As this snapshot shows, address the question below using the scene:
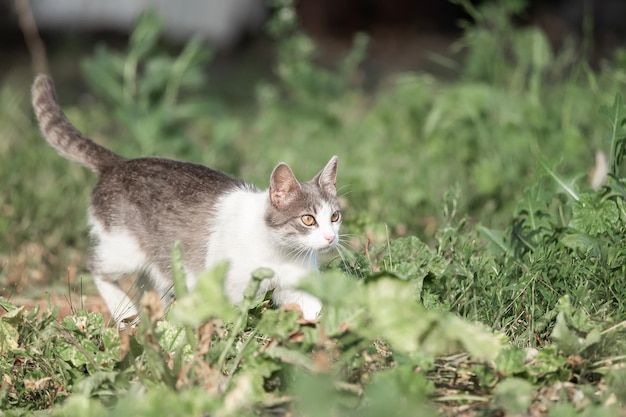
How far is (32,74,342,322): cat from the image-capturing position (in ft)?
11.9

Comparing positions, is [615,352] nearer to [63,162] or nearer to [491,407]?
[491,407]

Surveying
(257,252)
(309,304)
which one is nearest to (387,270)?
(309,304)

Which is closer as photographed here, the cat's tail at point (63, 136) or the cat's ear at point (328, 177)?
the cat's ear at point (328, 177)

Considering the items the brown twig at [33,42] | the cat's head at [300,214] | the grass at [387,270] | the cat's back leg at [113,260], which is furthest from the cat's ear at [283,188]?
the brown twig at [33,42]

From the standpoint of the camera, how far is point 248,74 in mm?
11156

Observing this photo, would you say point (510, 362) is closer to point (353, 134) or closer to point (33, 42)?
point (353, 134)

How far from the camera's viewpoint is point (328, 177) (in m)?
3.87

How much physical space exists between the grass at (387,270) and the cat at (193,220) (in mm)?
236

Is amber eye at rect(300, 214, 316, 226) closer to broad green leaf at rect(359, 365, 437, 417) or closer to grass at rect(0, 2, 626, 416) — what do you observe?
grass at rect(0, 2, 626, 416)

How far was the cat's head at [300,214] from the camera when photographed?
3.57 m

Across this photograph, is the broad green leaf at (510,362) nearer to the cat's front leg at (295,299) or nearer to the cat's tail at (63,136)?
the cat's front leg at (295,299)

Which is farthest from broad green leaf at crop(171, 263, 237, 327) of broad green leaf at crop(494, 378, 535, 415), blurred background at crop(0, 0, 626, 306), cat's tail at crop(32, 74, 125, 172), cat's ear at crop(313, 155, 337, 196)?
cat's tail at crop(32, 74, 125, 172)

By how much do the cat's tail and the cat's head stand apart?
3.19 ft

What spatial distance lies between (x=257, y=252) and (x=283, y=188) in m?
0.29
